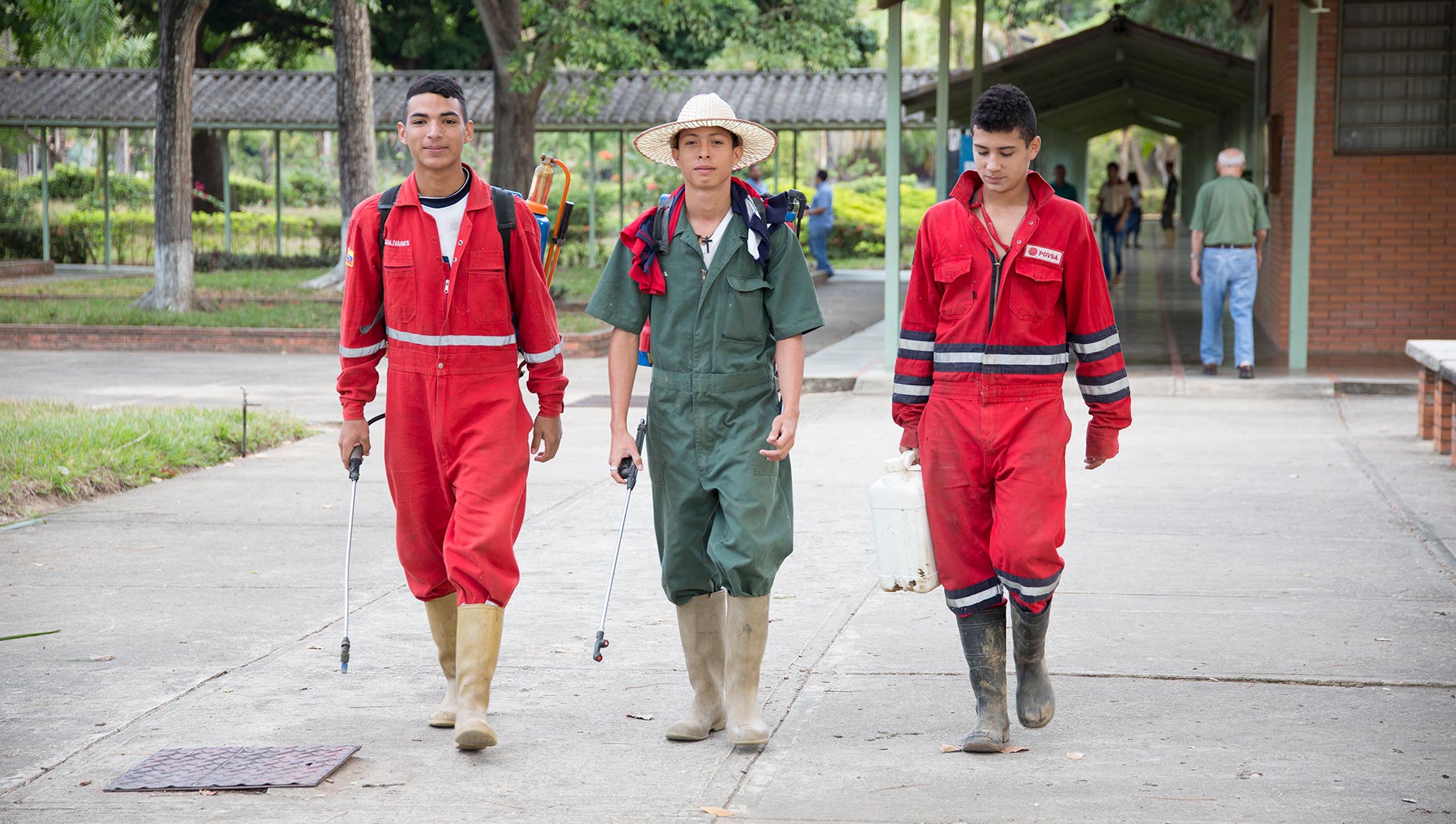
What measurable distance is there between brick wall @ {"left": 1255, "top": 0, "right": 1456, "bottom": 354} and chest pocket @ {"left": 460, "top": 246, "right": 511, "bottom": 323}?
1131 centimetres

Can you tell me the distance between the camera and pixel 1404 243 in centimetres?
1412

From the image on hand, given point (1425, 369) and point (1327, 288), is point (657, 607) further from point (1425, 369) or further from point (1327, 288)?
point (1327, 288)

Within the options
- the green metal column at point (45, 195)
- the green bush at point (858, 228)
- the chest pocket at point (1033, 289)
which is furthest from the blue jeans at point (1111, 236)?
the chest pocket at point (1033, 289)

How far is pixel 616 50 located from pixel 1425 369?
10895mm

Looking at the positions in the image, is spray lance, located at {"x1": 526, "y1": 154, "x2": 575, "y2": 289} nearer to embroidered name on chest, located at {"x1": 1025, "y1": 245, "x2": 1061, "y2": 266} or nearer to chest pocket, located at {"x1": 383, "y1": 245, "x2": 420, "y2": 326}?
Result: chest pocket, located at {"x1": 383, "y1": 245, "x2": 420, "y2": 326}

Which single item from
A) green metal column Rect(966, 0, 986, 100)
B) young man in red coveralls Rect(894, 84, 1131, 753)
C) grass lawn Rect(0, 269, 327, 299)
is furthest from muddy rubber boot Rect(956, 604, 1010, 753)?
grass lawn Rect(0, 269, 327, 299)

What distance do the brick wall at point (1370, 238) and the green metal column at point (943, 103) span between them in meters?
3.16

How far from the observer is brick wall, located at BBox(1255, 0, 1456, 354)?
14.0m

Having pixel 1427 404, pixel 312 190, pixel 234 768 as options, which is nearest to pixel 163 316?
pixel 1427 404

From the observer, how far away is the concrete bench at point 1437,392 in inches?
361

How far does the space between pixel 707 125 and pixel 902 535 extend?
1.28 m

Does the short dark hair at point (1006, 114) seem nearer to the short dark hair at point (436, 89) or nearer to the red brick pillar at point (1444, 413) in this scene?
the short dark hair at point (436, 89)

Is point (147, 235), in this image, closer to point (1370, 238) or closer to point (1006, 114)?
point (1370, 238)

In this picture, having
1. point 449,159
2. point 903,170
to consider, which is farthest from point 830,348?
point 903,170
